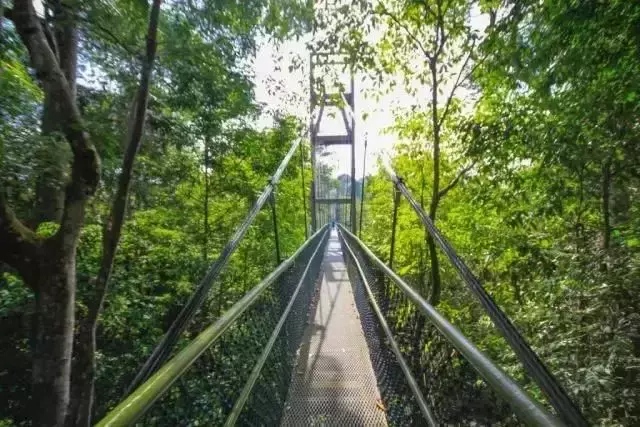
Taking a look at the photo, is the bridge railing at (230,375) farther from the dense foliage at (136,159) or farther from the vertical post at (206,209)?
the vertical post at (206,209)

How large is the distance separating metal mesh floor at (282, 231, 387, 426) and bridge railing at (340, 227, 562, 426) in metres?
0.10

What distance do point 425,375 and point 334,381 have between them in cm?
86

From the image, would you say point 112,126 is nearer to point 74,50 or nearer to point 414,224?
point 74,50

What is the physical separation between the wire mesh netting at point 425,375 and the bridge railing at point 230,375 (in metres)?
0.51

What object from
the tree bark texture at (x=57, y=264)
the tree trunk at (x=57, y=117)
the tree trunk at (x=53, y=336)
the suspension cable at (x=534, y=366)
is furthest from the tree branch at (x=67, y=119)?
the suspension cable at (x=534, y=366)

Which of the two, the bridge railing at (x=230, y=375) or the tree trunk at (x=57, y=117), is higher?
the tree trunk at (x=57, y=117)

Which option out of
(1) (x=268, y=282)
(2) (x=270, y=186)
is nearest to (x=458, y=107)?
(2) (x=270, y=186)

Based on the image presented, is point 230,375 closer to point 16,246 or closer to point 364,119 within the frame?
point 16,246

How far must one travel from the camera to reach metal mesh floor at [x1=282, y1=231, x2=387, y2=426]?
169 cm

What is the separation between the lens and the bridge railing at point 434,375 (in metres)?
0.60

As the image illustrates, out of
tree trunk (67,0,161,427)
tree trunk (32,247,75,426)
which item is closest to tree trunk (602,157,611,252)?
tree trunk (67,0,161,427)

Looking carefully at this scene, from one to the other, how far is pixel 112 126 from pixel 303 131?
12.9ft

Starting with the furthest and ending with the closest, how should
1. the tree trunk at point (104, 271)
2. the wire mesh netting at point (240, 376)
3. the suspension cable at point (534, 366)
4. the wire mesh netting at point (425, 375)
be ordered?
the tree trunk at point (104, 271) < the wire mesh netting at point (425, 375) < the wire mesh netting at point (240, 376) < the suspension cable at point (534, 366)

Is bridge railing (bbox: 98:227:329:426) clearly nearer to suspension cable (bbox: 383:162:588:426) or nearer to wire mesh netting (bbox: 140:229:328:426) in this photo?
wire mesh netting (bbox: 140:229:328:426)
